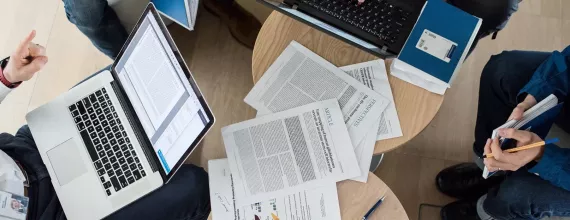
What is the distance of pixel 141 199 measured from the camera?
131 centimetres

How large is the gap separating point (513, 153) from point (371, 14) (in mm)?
456

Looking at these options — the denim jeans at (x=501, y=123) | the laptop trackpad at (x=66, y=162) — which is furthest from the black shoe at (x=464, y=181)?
the laptop trackpad at (x=66, y=162)

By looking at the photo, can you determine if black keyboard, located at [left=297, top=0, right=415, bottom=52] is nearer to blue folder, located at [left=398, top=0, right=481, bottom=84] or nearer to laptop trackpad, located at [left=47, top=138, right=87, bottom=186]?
blue folder, located at [left=398, top=0, right=481, bottom=84]

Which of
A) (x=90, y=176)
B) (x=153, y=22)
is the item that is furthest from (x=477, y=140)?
(x=90, y=176)

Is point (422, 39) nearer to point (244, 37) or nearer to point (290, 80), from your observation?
point (290, 80)

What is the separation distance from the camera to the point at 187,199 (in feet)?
4.36

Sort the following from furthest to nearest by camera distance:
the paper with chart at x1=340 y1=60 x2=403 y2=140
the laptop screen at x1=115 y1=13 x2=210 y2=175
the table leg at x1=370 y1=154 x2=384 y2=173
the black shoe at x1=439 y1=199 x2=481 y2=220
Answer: the table leg at x1=370 y1=154 x2=384 y2=173, the black shoe at x1=439 y1=199 x2=481 y2=220, the paper with chart at x1=340 y1=60 x2=403 y2=140, the laptop screen at x1=115 y1=13 x2=210 y2=175

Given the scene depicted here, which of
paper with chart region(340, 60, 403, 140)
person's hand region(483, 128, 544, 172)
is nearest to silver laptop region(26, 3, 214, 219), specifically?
paper with chart region(340, 60, 403, 140)

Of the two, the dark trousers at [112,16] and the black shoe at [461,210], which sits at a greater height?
the dark trousers at [112,16]

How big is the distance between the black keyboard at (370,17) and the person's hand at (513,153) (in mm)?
323

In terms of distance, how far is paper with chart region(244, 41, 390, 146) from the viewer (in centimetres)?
120

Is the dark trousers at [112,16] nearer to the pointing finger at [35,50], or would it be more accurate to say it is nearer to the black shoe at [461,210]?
the pointing finger at [35,50]

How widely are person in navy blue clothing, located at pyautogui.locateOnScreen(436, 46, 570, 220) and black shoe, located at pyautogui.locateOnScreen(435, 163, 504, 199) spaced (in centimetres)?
5

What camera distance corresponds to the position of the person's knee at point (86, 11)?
4.66 feet
